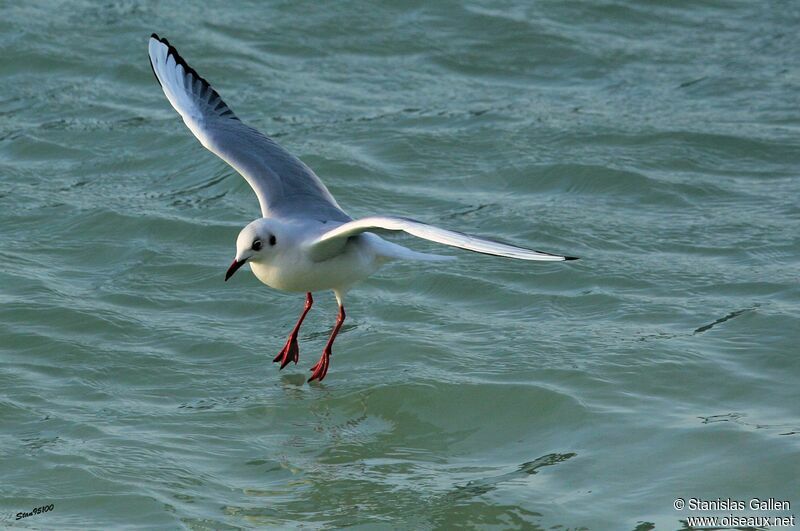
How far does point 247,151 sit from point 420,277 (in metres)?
1.54

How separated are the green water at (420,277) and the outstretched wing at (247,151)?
0.89 m

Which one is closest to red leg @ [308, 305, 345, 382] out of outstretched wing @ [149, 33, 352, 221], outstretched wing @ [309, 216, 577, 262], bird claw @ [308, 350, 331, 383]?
bird claw @ [308, 350, 331, 383]

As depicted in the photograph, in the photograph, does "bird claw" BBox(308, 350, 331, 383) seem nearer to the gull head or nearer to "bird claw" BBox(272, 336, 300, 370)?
"bird claw" BBox(272, 336, 300, 370)

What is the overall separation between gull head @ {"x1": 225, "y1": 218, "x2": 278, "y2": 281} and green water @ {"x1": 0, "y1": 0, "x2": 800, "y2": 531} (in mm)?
806

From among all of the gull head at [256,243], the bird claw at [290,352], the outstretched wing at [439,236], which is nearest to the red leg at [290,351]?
the bird claw at [290,352]

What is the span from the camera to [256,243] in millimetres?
6641

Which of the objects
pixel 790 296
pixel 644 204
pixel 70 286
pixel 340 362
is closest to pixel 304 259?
pixel 340 362

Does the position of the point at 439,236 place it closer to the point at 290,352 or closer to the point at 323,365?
the point at 323,365

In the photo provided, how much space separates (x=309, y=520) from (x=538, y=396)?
1.67m

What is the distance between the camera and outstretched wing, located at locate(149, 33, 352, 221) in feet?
24.2

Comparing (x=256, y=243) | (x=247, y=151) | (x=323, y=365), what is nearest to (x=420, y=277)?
(x=247, y=151)

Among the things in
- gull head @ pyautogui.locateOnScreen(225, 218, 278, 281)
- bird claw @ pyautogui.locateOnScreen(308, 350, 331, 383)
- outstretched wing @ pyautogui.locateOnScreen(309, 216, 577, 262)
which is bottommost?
bird claw @ pyautogui.locateOnScreen(308, 350, 331, 383)

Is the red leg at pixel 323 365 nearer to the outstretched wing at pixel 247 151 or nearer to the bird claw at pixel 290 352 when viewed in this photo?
the bird claw at pixel 290 352

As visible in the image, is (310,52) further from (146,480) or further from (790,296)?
(146,480)
